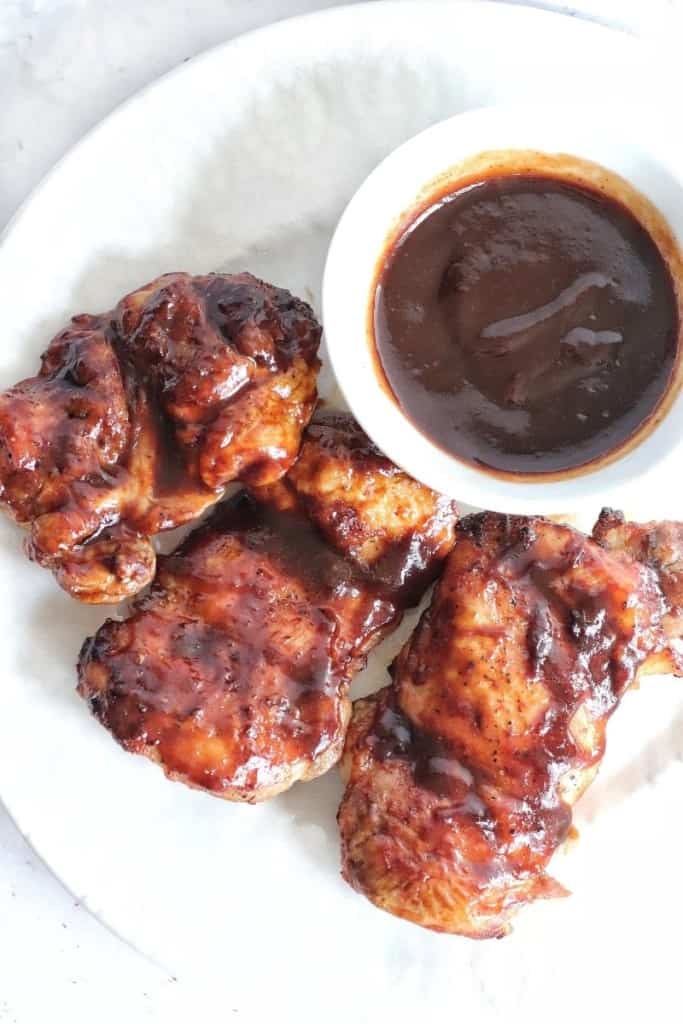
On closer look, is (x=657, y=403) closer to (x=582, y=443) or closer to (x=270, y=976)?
(x=582, y=443)

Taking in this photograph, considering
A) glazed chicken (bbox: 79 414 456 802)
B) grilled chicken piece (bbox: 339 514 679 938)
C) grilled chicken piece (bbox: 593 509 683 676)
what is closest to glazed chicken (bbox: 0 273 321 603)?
glazed chicken (bbox: 79 414 456 802)

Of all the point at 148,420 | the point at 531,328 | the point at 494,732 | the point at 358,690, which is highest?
the point at 531,328

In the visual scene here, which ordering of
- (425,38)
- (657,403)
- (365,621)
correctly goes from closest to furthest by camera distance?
(657,403)
(365,621)
(425,38)

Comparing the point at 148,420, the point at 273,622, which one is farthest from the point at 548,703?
the point at 148,420

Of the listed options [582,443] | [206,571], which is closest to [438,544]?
[582,443]

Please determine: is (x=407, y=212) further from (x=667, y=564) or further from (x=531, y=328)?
(x=667, y=564)

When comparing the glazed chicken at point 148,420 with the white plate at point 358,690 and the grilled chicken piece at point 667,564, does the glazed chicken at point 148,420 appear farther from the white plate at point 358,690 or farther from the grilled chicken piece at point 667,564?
the grilled chicken piece at point 667,564

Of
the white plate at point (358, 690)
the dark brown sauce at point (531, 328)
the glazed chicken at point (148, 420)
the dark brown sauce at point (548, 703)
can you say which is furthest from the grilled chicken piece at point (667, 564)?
the glazed chicken at point (148, 420)
